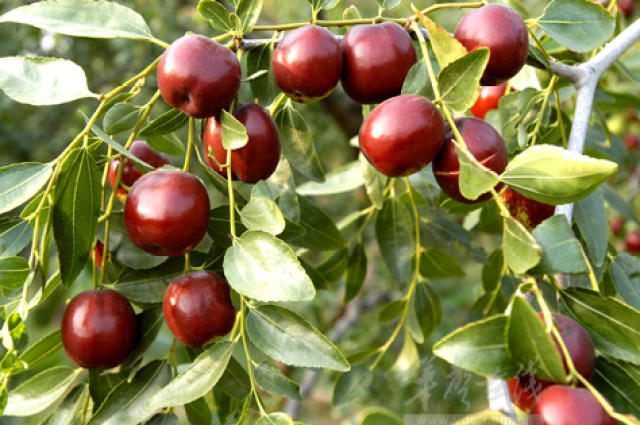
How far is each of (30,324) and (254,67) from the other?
110 inches

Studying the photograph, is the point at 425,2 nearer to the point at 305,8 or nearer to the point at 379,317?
the point at 305,8

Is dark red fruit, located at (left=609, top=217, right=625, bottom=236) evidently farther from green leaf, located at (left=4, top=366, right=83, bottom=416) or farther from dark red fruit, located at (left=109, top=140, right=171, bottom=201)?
green leaf, located at (left=4, top=366, right=83, bottom=416)

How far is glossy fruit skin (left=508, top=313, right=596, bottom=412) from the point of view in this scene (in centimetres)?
75

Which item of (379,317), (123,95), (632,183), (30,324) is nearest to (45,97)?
(123,95)

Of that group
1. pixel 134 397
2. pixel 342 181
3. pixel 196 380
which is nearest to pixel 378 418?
pixel 196 380

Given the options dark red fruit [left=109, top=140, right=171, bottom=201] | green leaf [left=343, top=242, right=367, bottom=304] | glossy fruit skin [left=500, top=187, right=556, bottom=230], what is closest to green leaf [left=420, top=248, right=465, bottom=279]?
green leaf [left=343, top=242, right=367, bottom=304]

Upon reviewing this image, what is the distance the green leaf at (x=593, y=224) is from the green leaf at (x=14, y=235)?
0.89 m

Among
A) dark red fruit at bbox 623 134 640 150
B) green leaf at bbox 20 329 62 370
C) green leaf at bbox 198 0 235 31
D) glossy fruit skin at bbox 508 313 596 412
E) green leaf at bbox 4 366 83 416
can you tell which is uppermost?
green leaf at bbox 198 0 235 31

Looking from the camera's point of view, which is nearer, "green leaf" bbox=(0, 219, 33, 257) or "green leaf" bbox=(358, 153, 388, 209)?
"green leaf" bbox=(0, 219, 33, 257)

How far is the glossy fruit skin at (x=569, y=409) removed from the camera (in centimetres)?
65

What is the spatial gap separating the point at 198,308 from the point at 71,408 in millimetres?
357

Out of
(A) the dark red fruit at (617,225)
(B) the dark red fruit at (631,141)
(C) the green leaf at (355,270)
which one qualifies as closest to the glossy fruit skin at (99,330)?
(C) the green leaf at (355,270)

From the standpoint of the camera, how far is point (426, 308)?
154cm

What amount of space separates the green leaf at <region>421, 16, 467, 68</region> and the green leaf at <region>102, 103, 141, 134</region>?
470 mm
